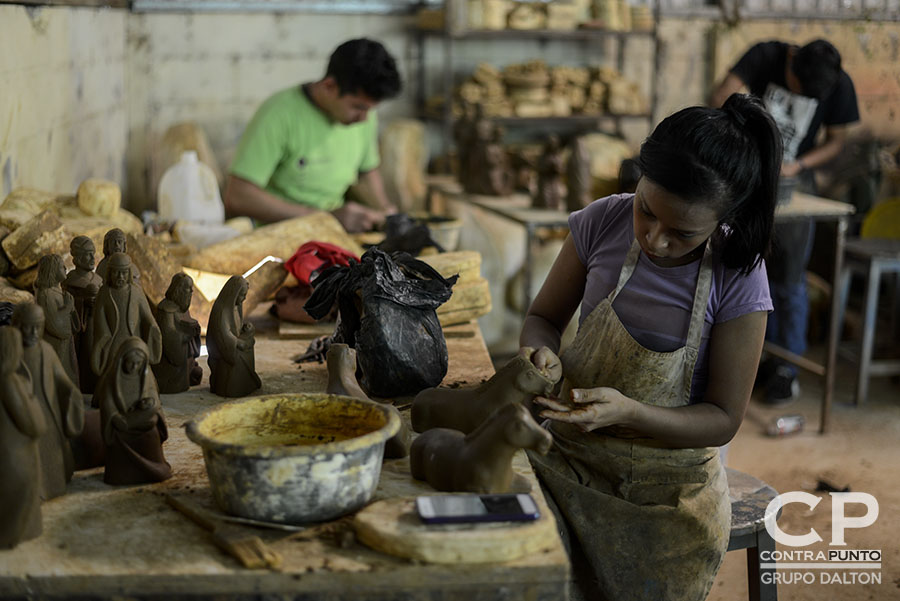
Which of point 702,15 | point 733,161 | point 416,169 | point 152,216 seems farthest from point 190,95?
point 733,161

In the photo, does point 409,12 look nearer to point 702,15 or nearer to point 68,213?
point 702,15

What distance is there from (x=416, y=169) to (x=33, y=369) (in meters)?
5.17

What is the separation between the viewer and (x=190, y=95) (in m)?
6.43

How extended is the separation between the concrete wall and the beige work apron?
223cm

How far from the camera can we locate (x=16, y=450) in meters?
1.41

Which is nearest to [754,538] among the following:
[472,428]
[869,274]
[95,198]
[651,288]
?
[651,288]

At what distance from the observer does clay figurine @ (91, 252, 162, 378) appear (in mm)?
1899

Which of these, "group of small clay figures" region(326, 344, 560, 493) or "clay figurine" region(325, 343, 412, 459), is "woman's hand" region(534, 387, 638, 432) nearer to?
"group of small clay figures" region(326, 344, 560, 493)

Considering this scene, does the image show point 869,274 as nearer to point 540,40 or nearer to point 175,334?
point 540,40

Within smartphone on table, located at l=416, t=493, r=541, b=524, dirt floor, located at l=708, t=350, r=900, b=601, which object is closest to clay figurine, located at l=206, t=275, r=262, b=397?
smartphone on table, located at l=416, t=493, r=541, b=524

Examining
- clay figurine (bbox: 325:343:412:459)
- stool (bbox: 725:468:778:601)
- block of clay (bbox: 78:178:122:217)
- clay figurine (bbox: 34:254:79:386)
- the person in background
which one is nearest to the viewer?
clay figurine (bbox: 34:254:79:386)

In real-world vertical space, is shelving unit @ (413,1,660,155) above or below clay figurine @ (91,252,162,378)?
above

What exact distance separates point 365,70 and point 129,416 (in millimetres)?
2967

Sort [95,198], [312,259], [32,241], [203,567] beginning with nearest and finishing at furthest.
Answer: [203,567] < [32,241] < [312,259] < [95,198]
